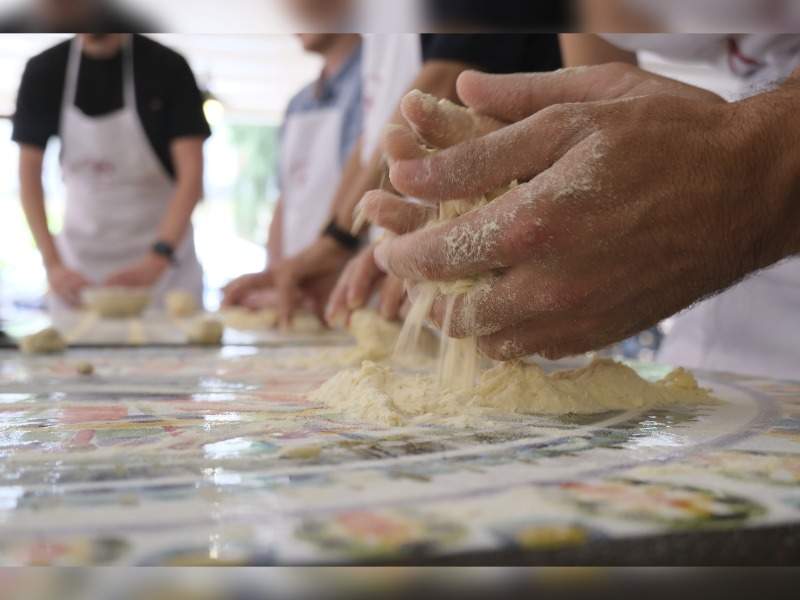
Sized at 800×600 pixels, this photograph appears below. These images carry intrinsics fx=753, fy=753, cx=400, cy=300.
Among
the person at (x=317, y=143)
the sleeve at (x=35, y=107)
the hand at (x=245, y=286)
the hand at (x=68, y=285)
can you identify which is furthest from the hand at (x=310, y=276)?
the sleeve at (x=35, y=107)

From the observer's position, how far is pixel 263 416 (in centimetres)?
90

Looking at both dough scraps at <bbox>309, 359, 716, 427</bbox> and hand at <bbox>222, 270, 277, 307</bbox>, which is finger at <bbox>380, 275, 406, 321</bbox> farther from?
hand at <bbox>222, 270, 277, 307</bbox>

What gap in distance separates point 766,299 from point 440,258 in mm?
1066

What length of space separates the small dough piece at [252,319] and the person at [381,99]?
74 millimetres

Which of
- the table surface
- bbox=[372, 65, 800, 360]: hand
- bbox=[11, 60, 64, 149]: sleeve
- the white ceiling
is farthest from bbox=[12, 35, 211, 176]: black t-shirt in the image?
bbox=[372, 65, 800, 360]: hand

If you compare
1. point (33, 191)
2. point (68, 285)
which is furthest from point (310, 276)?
point (33, 191)

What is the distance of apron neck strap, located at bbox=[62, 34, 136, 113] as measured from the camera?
11.8ft

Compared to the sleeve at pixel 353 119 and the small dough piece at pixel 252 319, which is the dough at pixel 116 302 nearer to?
the small dough piece at pixel 252 319

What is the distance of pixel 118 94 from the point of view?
144 inches

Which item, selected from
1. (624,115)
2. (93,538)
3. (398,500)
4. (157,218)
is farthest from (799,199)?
(157,218)

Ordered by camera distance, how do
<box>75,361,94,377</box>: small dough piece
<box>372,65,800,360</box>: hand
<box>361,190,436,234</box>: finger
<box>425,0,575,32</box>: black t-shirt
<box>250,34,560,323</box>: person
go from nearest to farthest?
1. <box>425,0,575,32</box>: black t-shirt
2. <box>372,65,800,360</box>: hand
3. <box>361,190,436,234</box>: finger
4. <box>75,361,94,377</box>: small dough piece
5. <box>250,34,560,323</box>: person

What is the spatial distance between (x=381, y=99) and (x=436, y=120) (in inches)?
70.5

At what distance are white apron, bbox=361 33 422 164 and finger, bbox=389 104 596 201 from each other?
5.24ft

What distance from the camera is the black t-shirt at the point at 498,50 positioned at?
6.58 ft
